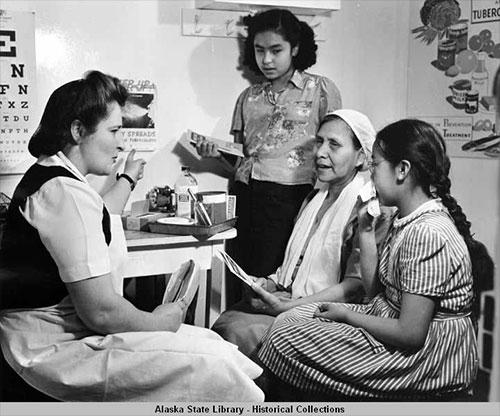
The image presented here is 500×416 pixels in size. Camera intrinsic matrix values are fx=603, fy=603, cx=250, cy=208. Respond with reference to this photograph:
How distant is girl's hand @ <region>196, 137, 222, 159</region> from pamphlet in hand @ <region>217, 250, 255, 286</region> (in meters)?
0.18

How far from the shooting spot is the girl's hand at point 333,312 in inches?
41.5

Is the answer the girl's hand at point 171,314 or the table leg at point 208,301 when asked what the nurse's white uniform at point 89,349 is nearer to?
the girl's hand at point 171,314

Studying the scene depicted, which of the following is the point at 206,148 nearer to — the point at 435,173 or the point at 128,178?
the point at 128,178

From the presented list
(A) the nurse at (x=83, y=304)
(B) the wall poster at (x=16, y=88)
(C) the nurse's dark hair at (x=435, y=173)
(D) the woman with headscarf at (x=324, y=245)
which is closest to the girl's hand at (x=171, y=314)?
(A) the nurse at (x=83, y=304)

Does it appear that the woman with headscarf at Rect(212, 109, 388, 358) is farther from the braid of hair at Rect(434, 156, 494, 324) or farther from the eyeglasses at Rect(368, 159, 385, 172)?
the braid of hair at Rect(434, 156, 494, 324)

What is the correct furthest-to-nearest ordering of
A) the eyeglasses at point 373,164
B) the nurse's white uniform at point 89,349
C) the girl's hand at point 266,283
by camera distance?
the girl's hand at point 266,283
the eyeglasses at point 373,164
the nurse's white uniform at point 89,349

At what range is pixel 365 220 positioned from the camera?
1.08 metres

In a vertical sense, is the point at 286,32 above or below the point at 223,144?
above

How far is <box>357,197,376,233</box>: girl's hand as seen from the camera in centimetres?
107

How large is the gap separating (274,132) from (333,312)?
13.6 inches

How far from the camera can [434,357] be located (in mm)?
997

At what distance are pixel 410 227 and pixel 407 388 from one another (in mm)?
269

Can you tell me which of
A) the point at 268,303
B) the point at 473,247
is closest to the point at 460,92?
the point at 473,247

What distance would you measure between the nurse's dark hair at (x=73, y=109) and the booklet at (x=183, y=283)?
0.29 m
